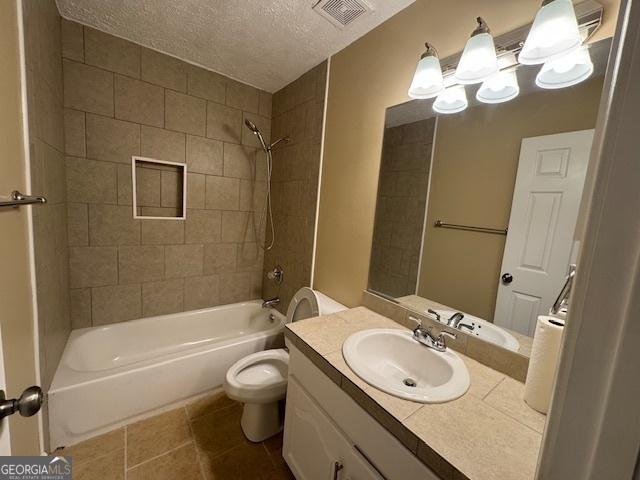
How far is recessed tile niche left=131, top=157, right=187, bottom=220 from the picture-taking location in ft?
6.29

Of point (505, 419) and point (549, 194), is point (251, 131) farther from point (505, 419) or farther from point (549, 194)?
point (505, 419)

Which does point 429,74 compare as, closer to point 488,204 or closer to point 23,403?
point 488,204

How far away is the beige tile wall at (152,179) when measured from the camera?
5.53 ft

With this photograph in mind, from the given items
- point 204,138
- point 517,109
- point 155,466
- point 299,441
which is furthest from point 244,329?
point 517,109

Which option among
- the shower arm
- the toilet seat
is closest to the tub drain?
the toilet seat

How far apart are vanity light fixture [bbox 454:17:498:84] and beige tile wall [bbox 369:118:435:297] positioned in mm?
273

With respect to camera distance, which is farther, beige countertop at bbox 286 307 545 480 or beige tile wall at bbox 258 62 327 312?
beige tile wall at bbox 258 62 327 312

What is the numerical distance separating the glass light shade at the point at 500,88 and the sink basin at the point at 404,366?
105cm

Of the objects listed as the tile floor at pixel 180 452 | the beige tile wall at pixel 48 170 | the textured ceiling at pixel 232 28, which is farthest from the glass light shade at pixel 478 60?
the tile floor at pixel 180 452

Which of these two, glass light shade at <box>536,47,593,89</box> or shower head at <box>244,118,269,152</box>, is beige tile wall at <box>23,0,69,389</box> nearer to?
shower head at <box>244,118,269,152</box>

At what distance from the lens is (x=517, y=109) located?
3.23 feet

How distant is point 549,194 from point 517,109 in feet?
1.16

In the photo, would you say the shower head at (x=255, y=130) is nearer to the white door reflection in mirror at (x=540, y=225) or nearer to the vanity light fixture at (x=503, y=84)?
the vanity light fixture at (x=503, y=84)

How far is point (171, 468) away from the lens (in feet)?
4.35
